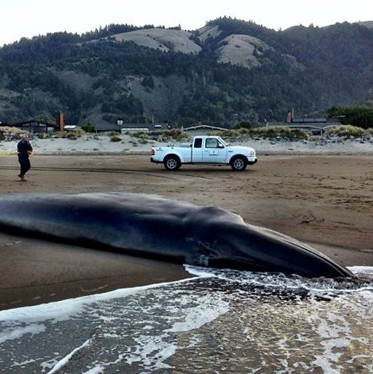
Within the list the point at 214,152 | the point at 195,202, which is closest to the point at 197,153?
the point at 214,152

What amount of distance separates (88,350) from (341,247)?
4169mm

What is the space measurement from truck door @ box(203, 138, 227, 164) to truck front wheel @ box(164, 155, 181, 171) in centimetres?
119

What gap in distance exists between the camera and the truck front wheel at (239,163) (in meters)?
21.1

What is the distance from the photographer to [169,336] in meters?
3.65

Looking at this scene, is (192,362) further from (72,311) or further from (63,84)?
(63,84)

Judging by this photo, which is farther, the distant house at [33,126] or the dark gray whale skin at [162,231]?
the distant house at [33,126]

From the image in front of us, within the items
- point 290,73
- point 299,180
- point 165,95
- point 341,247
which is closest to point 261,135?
point 299,180

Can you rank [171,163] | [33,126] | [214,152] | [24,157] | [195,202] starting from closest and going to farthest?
[195,202], [24,157], [171,163], [214,152], [33,126]

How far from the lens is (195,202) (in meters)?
10.8

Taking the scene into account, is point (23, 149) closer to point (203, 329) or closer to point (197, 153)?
point (197, 153)

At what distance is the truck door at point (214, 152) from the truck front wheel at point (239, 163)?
1.87ft

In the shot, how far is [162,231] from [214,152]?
53.3 ft

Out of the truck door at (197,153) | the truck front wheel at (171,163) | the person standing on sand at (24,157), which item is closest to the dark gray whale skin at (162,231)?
the person standing on sand at (24,157)

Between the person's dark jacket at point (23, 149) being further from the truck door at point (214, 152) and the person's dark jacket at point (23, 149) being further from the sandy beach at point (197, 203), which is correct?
the truck door at point (214, 152)
